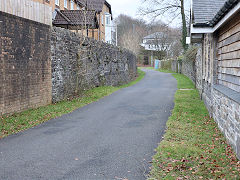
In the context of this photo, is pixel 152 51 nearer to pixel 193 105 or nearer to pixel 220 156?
pixel 193 105

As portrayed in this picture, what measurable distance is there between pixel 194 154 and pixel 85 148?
2.28 m

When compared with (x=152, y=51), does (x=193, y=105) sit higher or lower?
lower

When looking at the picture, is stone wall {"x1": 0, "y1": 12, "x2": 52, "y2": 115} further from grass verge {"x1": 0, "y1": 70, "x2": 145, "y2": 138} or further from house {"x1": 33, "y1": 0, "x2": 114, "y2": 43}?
house {"x1": 33, "y1": 0, "x2": 114, "y2": 43}

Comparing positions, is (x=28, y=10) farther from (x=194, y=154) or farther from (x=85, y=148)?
(x=194, y=154)

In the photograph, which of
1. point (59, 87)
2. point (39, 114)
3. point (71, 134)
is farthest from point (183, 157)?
point (59, 87)

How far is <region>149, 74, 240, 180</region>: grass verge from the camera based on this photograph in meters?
4.64

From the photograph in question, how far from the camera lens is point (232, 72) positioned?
7000 millimetres

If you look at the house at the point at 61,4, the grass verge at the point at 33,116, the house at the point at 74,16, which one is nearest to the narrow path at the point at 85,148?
the grass verge at the point at 33,116

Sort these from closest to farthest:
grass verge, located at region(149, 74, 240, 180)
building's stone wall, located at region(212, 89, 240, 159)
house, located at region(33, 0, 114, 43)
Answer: grass verge, located at region(149, 74, 240, 180), building's stone wall, located at region(212, 89, 240, 159), house, located at region(33, 0, 114, 43)

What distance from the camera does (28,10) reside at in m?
10.4

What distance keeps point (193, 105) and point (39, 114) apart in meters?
6.39

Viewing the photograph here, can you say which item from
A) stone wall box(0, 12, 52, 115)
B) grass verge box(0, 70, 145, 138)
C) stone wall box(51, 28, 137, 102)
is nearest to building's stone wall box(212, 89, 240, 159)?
grass verge box(0, 70, 145, 138)

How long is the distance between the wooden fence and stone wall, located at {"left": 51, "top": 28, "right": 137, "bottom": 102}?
897 millimetres

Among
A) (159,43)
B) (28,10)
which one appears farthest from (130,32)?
(28,10)
